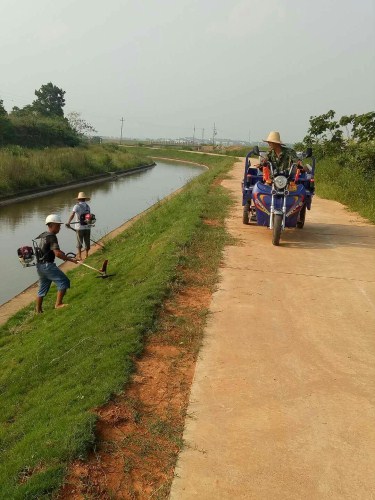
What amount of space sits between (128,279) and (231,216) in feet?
→ 14.3

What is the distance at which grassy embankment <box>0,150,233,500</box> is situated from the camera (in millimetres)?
2951

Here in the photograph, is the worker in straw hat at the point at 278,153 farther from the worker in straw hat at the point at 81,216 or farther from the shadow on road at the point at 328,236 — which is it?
the worker in straw hat at the point at 81,216

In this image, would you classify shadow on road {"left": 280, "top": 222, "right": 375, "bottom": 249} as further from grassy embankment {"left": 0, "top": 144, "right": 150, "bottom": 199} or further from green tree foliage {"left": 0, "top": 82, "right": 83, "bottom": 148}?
green tree foliage {"left": 0, "top": 82, "right": 83, "bottom": 148}

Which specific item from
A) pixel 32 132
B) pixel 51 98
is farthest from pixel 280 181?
pixel 51 98

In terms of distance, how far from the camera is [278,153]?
8.57 metres

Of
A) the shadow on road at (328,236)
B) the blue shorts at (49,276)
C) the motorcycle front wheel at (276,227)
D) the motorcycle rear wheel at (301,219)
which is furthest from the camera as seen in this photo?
the motorcycle rear wheel at (301,219)

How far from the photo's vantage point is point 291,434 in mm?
3141

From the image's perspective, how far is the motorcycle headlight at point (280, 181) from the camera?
800 centimetres

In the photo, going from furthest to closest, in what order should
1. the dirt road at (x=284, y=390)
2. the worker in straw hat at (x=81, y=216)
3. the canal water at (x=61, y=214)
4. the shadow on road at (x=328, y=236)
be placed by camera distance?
the canal water at (x=61, y=214) < the worker in straw hat at (x=81, y=216) < the shadow on road at (x=328, y=236) < the dirt road at (x=284, y=390)

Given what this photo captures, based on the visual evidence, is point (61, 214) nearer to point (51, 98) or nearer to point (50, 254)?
point (50, 254)

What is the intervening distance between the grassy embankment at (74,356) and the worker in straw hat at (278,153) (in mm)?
1656

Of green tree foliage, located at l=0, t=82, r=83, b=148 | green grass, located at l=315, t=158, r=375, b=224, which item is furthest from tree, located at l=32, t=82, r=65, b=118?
green grass, located at l=315, t=158, r=375, b=224

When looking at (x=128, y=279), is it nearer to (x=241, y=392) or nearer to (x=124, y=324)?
(x=124, y=324)

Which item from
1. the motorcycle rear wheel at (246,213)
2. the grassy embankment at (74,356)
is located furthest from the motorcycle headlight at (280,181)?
the motorcycle rear wheel at (246,213)
